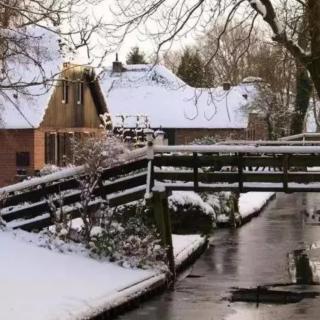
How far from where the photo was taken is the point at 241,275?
17516 millimetres

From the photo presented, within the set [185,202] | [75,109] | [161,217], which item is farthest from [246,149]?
[75,109]

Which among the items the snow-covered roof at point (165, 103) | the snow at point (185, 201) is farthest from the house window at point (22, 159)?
the snow-covered roof at point (165, 103)

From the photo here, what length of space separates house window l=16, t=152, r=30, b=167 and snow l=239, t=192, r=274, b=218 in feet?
29.5

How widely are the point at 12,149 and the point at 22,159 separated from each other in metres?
0.61

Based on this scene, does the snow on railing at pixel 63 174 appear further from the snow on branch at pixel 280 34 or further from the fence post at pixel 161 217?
the snow on branch at pixel 280 34

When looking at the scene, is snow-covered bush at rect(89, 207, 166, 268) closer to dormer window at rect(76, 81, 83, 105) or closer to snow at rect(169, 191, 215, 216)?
snow at rect(169, 191, 215, 216)

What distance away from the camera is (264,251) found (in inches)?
838

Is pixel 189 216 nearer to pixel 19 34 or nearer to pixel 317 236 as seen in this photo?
pixel 317 236

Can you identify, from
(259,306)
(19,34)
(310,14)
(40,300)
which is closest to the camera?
(40,300)

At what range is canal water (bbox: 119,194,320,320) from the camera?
13.2m

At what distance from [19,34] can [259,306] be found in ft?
20.7

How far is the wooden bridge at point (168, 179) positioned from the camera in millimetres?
16484

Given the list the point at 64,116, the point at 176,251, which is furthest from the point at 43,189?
the point at 64,116

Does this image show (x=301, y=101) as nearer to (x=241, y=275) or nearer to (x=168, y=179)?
(x=241, y=275)
